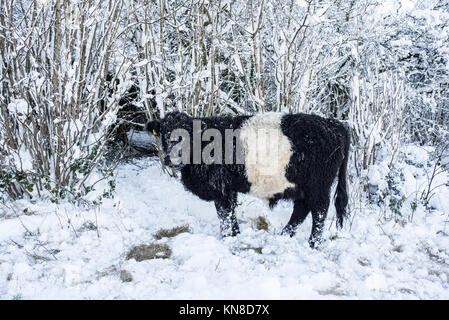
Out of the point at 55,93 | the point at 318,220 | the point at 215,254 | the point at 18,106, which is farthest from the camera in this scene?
the point at 55,93

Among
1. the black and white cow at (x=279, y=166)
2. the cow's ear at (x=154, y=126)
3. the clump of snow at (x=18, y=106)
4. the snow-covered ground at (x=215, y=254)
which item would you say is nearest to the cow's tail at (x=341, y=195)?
the black and white cow at (x=279, y=166)

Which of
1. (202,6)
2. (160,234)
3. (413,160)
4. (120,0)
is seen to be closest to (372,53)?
(413,160)

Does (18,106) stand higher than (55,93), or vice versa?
(55,93)

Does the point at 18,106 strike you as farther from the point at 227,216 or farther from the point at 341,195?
the point at 341,195

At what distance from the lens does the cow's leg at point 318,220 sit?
327 cm

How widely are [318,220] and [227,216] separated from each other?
0.96 meters

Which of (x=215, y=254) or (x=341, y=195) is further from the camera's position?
(x=341, y=195)

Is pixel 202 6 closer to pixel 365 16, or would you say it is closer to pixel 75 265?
pixel 365 16

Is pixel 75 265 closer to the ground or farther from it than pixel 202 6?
closer to the ground

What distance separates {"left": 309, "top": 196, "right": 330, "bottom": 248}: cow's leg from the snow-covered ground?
12 centimetres

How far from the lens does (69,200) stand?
405 centimetres

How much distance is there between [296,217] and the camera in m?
3.60

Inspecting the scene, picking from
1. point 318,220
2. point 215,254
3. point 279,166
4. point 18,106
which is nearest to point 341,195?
point 318,220

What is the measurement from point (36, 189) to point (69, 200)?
576mm
